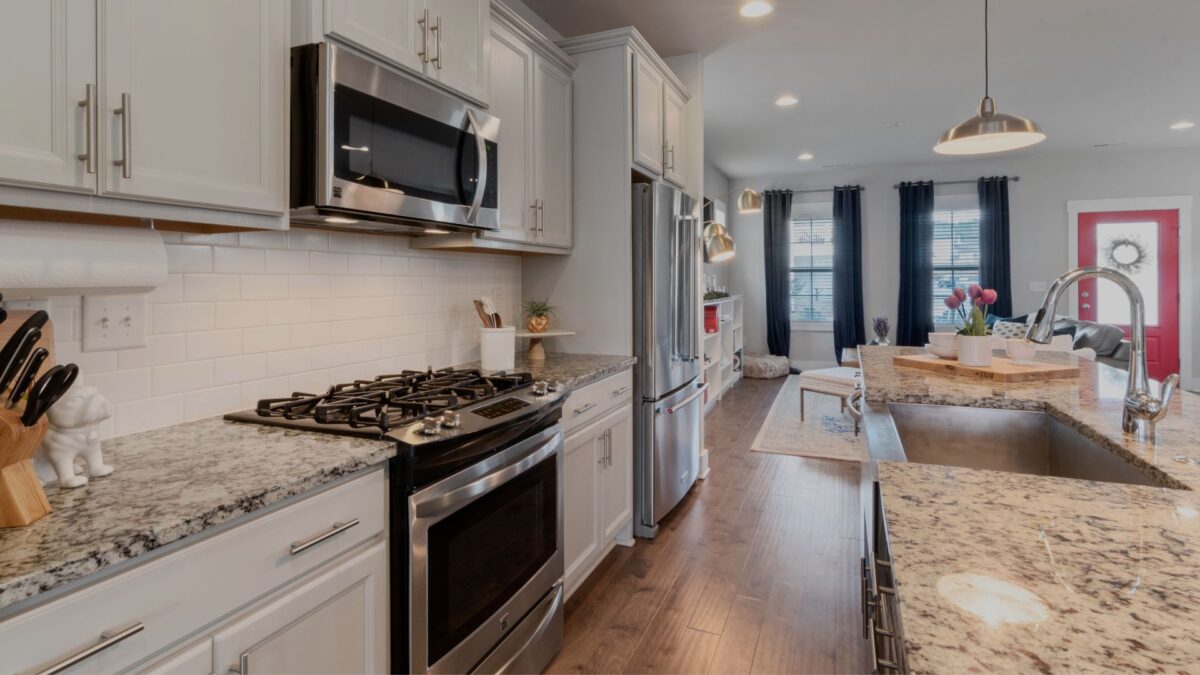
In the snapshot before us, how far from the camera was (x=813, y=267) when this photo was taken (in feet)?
26.9

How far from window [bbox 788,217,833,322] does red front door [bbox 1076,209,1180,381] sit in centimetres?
269

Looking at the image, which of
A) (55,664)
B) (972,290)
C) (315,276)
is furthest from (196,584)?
(972,290)

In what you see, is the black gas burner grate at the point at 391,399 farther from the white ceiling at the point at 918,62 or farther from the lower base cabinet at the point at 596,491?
the white ceiling at the point at 918,62

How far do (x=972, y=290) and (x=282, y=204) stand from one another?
2340mm

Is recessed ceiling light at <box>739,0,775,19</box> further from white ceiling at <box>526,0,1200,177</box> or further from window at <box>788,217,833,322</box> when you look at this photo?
window at <box>788,217,833,322</box>

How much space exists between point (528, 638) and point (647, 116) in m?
2.35

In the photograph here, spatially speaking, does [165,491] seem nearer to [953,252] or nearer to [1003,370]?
[1003,370]

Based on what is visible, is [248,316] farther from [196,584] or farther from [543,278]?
[543,278]

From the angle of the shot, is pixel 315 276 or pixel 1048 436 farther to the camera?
pixel 315 276

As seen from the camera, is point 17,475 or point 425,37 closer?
point 17,475

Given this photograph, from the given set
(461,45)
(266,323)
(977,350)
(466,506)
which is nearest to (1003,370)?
(977,350)

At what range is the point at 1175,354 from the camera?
22.9 feet

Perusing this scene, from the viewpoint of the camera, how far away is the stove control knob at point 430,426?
1.42m

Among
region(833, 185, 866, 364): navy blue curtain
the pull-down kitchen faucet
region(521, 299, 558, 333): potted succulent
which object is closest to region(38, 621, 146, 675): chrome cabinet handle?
the pull-down kitchen faucet
